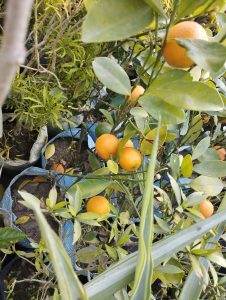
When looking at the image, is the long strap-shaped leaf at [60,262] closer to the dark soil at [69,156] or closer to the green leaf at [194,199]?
the green leaf at [194,199]

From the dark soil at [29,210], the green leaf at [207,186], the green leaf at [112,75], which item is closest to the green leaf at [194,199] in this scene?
the green leaf at [207,186]

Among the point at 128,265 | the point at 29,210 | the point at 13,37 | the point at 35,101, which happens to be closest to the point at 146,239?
the point at 128,265

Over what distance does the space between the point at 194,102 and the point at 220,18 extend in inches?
8.5

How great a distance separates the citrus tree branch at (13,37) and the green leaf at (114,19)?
0.82 feet

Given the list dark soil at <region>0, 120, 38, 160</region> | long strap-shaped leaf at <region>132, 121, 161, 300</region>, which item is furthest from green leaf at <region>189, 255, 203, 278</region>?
dark soil at <region>0, 120, 38, 160</region>

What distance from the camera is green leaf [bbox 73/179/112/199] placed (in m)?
0.78

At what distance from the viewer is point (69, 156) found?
1.26m

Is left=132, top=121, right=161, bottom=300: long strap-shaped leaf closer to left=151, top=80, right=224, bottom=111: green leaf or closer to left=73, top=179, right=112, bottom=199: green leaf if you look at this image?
left=151, top=80, right=224, bottom=111: green leaf

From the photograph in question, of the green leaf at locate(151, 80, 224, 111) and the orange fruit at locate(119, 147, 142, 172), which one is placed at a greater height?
the green leaf at locate(151, 80, 224, 111)

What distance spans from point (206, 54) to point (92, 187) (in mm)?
389

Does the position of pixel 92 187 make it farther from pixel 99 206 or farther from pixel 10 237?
pixel 10 237

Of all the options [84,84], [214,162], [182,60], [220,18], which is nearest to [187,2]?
[182,60]

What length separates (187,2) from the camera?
0.50 metres

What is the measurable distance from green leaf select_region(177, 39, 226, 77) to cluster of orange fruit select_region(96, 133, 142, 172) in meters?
0.28
